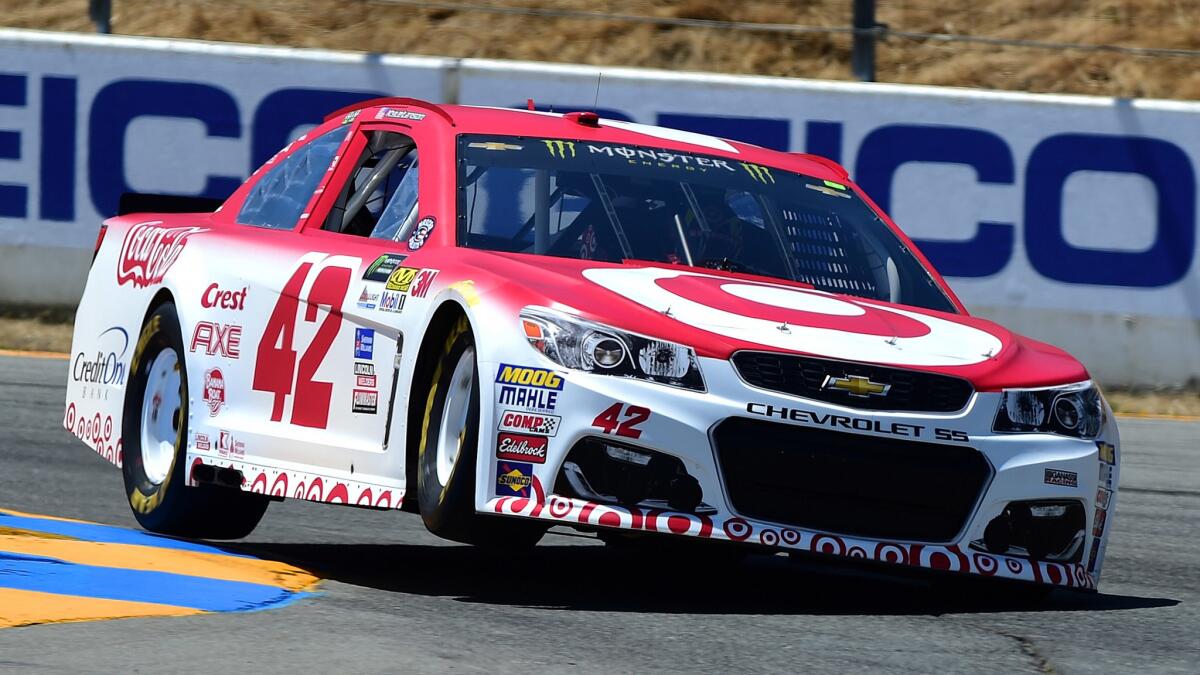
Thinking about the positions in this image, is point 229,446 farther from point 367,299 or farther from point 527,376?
point 527,376

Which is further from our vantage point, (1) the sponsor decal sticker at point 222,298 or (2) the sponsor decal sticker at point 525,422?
(1) the sponsor decal sticker at point 222,298

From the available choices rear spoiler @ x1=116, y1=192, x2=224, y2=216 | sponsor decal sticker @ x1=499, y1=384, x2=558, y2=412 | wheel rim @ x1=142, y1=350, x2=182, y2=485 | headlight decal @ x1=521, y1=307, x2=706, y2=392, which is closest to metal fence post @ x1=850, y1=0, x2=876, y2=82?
rear spoiler @ x1=116, y1=192, x2=224, y2=216

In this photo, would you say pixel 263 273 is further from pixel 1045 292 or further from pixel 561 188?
pixel 1045 292

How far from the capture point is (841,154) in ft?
44.1

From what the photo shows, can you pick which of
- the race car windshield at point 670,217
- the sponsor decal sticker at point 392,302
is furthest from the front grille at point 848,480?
the sponsor decal sticker at point 392,302

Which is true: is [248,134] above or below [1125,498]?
above

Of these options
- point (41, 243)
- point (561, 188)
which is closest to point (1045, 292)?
point (41, 243)

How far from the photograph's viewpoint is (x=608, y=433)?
5.32 m

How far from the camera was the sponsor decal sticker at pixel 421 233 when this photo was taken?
6266 millimetres

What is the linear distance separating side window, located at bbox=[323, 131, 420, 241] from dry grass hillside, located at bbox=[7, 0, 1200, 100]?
11.4 meters

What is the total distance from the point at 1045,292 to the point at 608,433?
834cm

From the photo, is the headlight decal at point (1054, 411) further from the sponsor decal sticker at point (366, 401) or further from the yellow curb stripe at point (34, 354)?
the yellow curb stripe at point (34, 354)

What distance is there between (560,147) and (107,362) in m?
2.02

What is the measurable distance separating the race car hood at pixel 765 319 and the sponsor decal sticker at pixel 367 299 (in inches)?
15.6
